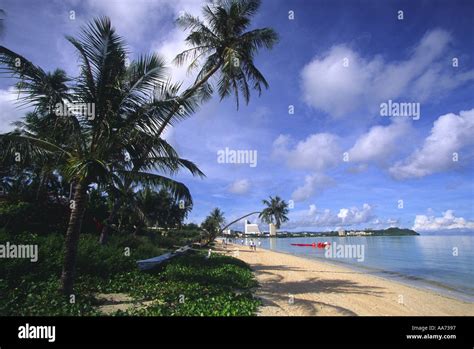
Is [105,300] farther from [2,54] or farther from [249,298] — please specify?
[2,54]

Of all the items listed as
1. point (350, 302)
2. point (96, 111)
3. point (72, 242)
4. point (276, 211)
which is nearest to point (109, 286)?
point (72, 242)

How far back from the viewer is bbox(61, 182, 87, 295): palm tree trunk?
7781mm

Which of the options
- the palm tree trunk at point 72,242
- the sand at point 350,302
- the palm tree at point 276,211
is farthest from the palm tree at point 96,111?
the palm tree at point 276,211

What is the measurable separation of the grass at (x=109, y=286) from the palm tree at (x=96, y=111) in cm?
104

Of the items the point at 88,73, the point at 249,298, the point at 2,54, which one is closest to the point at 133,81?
the point at 88,73

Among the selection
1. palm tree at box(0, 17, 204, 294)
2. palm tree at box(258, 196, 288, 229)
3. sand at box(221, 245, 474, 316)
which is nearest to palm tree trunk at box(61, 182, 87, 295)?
palm tree at box(0, 17, 204, 294)

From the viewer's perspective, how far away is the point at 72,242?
798cm

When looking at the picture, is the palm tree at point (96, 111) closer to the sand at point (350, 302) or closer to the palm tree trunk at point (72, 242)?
the palm tree trunk at point (72, 242)

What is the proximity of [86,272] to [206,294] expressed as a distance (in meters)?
4.87

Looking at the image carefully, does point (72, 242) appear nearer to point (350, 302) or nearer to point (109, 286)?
point (109, 286)

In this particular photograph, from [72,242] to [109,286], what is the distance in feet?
8.68

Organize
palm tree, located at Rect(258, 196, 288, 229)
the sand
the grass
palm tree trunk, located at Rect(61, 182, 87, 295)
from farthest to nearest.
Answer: palm tree, located at Rect(258, 196, 288, 229) → the sand → palm tree trunk, located at Rect(61, 182, 87, 295) → the grass

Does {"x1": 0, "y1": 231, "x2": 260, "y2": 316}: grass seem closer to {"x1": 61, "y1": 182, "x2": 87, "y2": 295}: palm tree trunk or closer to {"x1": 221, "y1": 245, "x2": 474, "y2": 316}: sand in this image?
{"x1": 61, "y1": 182, "x2": 87, "y2": 295}: palm tree trunk
